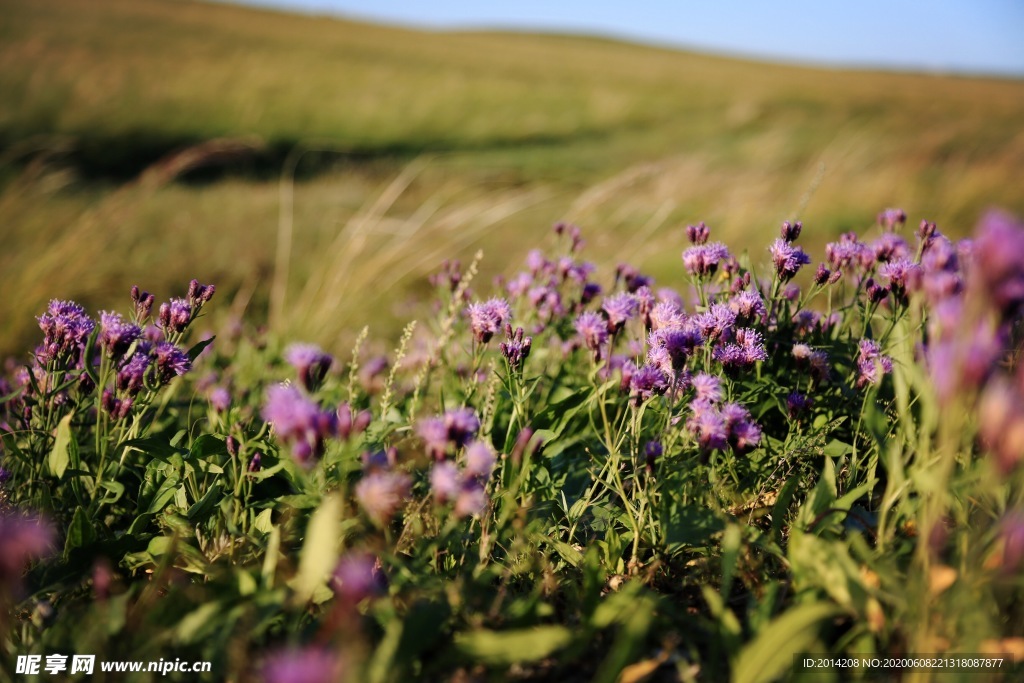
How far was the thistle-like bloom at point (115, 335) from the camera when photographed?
170cm

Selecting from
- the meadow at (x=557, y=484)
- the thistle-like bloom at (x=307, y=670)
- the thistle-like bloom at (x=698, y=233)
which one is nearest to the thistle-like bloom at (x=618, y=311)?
the meadow at (x=557, y=484)

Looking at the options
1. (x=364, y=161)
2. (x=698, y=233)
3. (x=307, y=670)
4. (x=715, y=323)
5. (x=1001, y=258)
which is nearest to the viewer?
(x=307, y=670)

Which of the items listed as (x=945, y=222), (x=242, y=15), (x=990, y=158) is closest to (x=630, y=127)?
(x=990, y=158)

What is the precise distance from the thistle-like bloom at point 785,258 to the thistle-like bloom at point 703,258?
14 centimetres

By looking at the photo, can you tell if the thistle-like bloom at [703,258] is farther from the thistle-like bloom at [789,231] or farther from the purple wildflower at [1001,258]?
the purple wildflower at [1001,258]

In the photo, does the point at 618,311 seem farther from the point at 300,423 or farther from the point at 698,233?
the point at 300,423

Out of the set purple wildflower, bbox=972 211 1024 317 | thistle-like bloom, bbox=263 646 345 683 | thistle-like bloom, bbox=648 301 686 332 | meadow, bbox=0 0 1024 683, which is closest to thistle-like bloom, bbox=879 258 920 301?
meadow, bbox=0 0 1024 683

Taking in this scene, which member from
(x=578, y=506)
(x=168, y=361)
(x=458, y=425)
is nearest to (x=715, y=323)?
(x=578, y=506)

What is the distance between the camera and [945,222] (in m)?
7.36

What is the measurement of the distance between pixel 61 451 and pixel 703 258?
5.90ft

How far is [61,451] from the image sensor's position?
1.75 meters

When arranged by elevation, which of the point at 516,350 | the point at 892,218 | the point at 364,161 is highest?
the point at 364,161

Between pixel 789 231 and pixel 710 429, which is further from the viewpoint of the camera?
pixel 789 231

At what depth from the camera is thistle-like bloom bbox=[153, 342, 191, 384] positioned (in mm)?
1764
